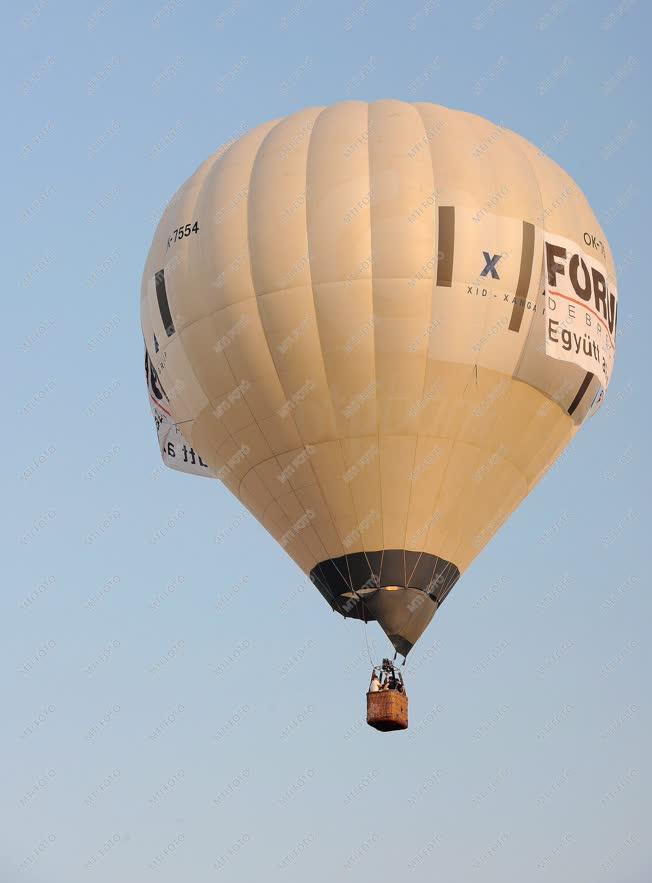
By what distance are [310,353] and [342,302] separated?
0.77 metres

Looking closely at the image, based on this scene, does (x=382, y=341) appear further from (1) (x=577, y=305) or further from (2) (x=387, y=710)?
(2) (x=387, y=710)

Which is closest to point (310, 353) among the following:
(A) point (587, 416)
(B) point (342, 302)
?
(B) point (342, 302)

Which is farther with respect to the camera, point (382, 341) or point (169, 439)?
point (169, 439)

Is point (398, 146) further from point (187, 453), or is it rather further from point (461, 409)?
point (187, 453)

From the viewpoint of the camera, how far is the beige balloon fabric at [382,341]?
86.7 feet

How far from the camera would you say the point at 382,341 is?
26328 millimetres

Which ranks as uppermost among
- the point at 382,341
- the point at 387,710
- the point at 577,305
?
the point at 577,305

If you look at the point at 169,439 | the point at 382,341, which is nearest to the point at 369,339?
the point at 382,341

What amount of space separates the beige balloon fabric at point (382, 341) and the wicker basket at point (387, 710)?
824 millimetres

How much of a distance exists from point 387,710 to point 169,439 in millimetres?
6484

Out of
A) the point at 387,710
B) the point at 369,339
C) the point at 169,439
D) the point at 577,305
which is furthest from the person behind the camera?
the point at 169,439

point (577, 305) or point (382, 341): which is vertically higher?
point (577, 305)

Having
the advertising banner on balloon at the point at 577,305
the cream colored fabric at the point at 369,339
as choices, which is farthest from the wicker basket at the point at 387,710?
the advertising banner on balloon at the point at 577,305

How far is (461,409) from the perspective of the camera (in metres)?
26.7
